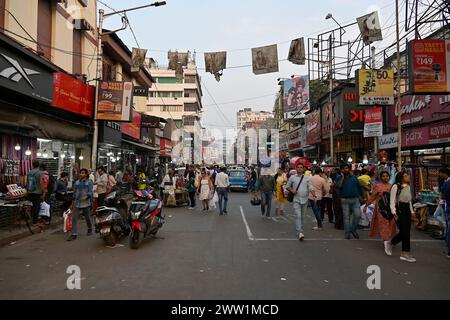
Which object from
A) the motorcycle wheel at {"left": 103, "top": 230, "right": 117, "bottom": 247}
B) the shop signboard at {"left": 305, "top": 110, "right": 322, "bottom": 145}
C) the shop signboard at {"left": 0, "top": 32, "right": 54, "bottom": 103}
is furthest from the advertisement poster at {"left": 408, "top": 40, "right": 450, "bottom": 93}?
the shop signboard at {"left": 305, "top": 110, "right": 322, "bottom": 145}

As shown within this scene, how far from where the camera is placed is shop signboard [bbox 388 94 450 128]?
14.6 metres

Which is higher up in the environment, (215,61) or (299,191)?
(215,61)

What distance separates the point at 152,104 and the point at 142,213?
63.8 metres

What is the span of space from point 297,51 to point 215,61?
11.4 ft

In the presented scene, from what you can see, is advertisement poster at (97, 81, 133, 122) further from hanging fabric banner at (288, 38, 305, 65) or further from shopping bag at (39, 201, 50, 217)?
hanging fabric banner at (288, 38, 305, 65)

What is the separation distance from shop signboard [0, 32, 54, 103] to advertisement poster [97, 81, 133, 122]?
2.68 meters

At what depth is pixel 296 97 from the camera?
40.0m

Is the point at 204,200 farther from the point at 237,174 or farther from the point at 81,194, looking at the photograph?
the point at 237,174

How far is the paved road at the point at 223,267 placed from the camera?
16.1 feet

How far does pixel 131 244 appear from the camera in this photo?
308 inches

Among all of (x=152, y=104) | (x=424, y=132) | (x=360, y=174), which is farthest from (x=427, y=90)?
(x=152, y=104)

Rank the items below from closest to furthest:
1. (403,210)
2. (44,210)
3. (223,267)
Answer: (223,267) < (403,210) < (44,210)

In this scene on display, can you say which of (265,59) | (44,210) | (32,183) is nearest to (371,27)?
(265,59)
